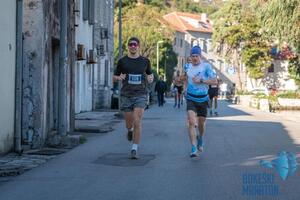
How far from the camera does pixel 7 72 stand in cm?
1223

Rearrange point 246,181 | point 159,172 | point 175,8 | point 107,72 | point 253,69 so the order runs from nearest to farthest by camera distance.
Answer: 1. point 246,181
2. point 159,172
3. point 107,72
4. point 253,69
5. point 175,8

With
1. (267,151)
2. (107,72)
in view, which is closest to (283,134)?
(267,151)

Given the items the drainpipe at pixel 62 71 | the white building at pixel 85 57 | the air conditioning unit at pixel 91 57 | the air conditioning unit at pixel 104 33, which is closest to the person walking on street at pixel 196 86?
the drainpipe at pixel 62 71

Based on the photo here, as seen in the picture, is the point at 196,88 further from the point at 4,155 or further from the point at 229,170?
the point at 4,155

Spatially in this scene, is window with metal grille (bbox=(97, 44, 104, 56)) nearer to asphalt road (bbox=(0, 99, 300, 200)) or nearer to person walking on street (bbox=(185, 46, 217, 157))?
asphalt road (bbox=(0, 99, 300, 200))

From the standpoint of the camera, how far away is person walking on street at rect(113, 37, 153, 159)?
1184cm

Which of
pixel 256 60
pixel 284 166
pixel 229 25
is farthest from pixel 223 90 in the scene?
pixel 284 166

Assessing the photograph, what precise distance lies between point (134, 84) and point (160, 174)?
2330 millimetres

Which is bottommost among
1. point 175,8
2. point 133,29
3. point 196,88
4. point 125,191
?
point 125,191

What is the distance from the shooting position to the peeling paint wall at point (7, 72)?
11914 millimetres

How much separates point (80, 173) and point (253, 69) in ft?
221

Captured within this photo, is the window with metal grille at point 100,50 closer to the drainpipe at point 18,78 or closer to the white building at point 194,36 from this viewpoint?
the drainpipe at point 18,78

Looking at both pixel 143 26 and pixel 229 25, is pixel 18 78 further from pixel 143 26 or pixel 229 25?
pixel 229 25

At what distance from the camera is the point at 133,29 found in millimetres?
60812
